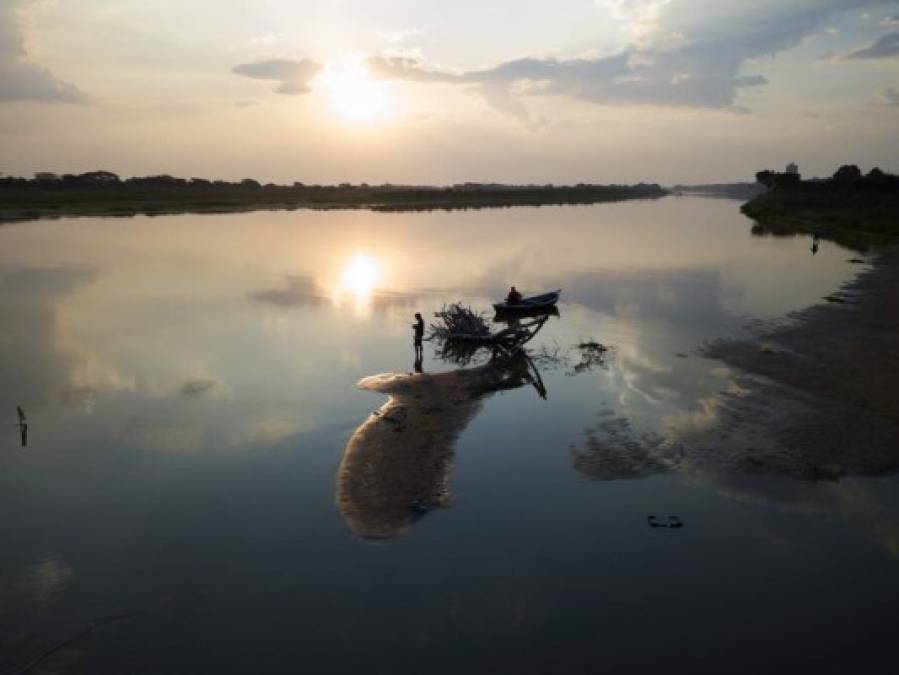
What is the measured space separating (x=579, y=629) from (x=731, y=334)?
72.4 ft

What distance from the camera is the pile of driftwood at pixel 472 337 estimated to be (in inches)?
1032

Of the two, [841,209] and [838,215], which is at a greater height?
[841,209]

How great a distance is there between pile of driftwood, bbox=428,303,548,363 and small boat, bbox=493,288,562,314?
17.1 feet

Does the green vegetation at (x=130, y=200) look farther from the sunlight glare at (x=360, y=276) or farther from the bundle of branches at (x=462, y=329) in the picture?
the bundle of branches at (x=462, y=329)

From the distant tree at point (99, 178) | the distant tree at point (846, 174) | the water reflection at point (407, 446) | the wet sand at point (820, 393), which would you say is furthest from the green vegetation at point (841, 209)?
the distant tree at point (99, 178)

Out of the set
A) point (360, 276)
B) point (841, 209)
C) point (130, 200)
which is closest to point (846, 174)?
point (841, 209)

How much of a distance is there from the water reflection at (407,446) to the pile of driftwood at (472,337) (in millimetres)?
2301

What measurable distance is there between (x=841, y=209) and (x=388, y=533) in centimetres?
9961

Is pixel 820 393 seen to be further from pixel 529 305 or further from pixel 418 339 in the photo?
pixel 529 305

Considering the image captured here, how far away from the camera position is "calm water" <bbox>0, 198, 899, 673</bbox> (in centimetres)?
995

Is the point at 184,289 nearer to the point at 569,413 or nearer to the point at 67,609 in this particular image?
the point at 569,413

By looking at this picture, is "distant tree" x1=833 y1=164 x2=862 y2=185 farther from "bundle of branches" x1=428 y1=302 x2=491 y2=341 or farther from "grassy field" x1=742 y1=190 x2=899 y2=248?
"bundle of branches" x1=428 y1=302 x2=491 y2=341

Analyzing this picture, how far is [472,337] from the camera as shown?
26547 mm

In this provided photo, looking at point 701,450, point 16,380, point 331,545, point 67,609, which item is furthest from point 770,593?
point 16,380
